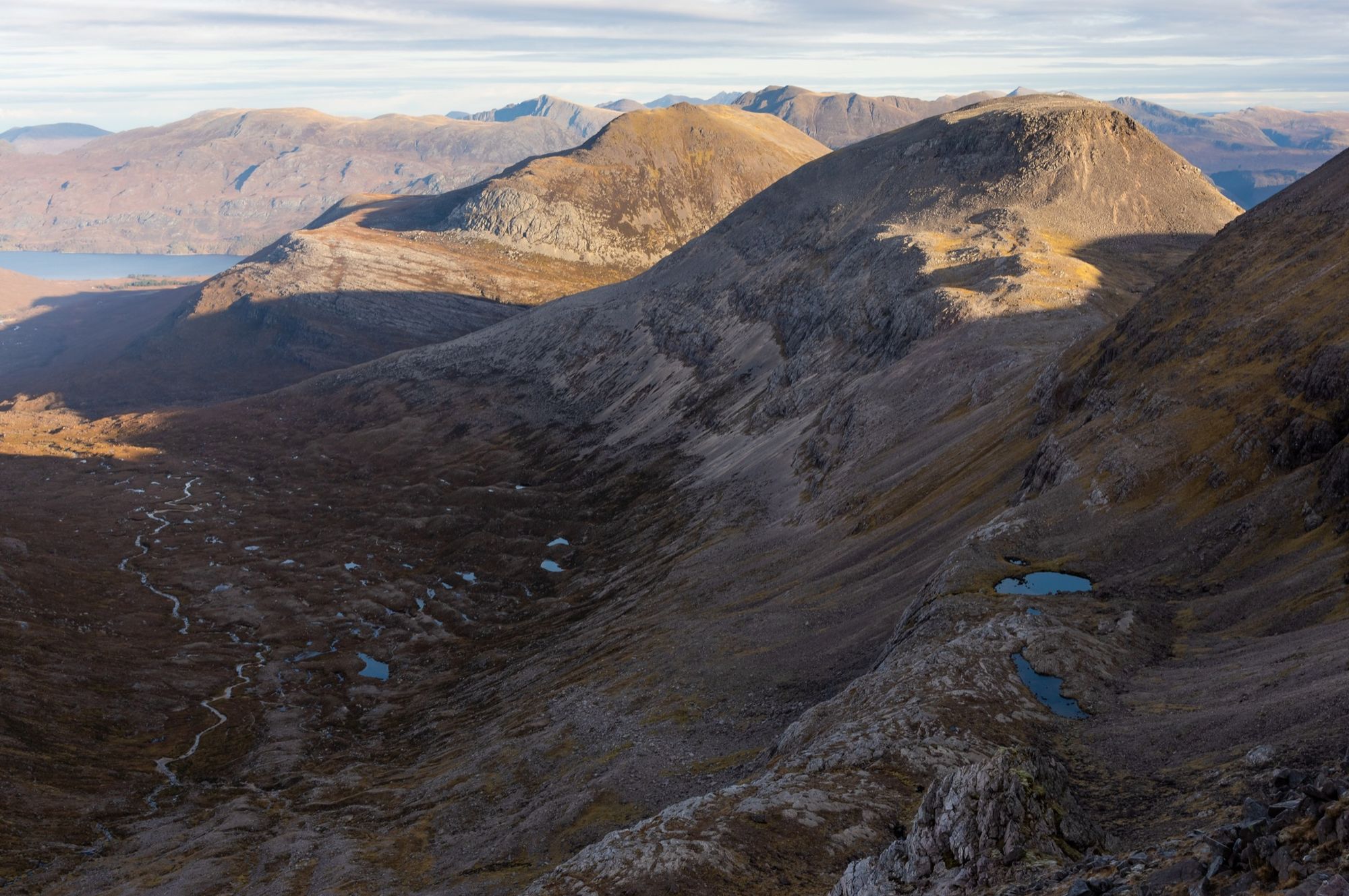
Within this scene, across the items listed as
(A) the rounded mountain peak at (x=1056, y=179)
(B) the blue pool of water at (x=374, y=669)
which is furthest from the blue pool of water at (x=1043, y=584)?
(A) the rounded mountain peak at (x=1056, y=179)

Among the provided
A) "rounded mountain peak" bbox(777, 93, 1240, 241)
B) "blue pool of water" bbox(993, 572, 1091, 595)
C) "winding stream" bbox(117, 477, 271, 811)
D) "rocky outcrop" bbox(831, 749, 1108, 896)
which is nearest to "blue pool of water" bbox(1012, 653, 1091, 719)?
"blue pool of water" bbox(993, 572, 1091, 595)

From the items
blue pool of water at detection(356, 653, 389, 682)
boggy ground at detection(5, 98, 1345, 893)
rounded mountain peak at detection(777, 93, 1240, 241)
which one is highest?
rounded mountain peak at detection(777, 93, 1240, 241)

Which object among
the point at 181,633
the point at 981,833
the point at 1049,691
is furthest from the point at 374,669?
the point at 981,833

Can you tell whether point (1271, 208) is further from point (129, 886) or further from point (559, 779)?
point (129, 886)

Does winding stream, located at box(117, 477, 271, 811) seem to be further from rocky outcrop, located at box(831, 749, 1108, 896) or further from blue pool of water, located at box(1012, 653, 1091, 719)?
rocky outcrop, located at box(831, 749, 1108, 896)

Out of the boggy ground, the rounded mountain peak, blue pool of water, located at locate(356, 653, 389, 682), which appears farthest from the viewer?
the rounded mountain peak

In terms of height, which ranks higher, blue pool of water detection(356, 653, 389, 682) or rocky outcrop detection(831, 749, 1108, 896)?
rocky outcrop detection(831, 749, 1108, 896)

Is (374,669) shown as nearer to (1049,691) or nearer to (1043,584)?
(1043,584)

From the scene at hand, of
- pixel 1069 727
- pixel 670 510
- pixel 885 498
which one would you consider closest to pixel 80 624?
pixel 670 510
